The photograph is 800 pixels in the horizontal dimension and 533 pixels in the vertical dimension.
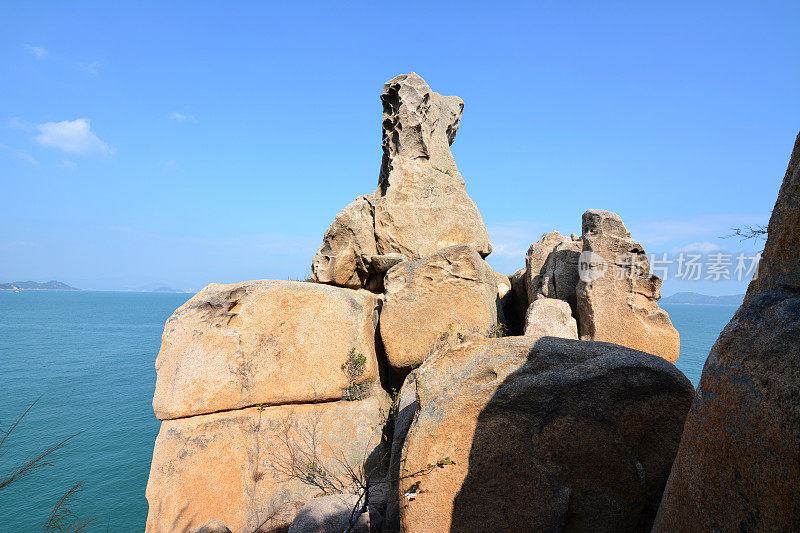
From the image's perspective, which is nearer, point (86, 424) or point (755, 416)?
point (755, 416)

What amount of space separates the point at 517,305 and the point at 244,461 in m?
6.73

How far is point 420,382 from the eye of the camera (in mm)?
4543

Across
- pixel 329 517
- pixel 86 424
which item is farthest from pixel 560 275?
pixel 86 424

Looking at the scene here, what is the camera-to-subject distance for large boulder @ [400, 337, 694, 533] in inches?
152

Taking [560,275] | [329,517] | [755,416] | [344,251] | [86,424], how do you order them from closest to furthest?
[755,416] → [329,517] → [560,275] → [344,251] → [86,424]

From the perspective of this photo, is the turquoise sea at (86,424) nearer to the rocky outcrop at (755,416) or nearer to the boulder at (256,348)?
the boulder at (256,348)

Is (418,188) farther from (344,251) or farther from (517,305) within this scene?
(517,305)

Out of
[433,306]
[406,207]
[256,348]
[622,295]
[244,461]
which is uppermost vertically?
[406,207]

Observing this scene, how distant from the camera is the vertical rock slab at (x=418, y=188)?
31.1 ft

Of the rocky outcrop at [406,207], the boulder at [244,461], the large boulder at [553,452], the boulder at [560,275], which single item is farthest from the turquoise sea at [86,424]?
the boulder at [560,275]

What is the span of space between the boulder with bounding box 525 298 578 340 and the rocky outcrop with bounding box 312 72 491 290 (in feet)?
6.66

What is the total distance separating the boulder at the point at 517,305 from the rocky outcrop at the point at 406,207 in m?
1.21

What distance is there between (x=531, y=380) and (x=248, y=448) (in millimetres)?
5219

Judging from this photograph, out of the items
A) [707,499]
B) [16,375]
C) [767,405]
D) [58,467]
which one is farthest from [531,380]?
[16,375]
